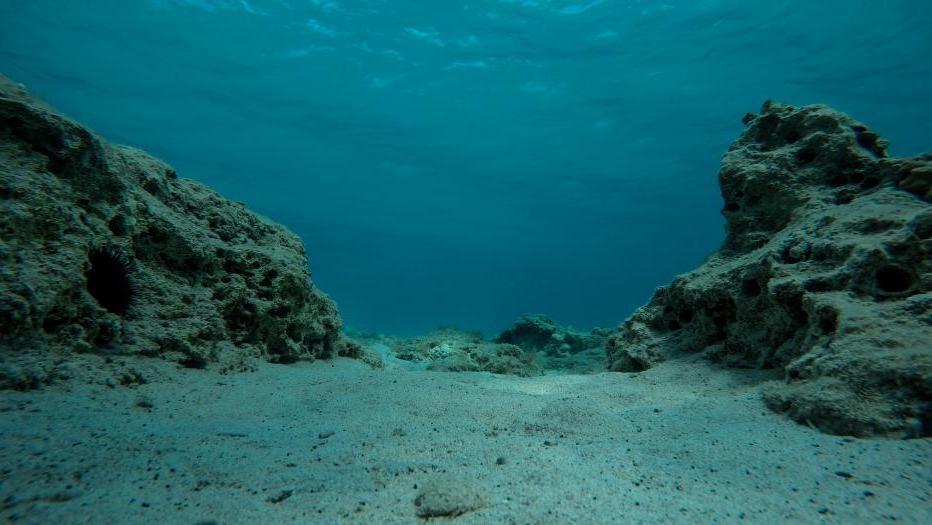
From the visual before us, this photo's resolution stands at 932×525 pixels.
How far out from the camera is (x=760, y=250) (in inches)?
226

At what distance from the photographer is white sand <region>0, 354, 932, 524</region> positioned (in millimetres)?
2139

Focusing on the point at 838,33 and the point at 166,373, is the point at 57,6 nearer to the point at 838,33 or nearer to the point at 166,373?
the point at 166,373

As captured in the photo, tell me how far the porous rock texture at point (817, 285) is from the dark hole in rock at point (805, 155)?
14 millimetres

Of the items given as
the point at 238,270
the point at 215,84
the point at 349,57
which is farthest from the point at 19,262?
the point at 215,84

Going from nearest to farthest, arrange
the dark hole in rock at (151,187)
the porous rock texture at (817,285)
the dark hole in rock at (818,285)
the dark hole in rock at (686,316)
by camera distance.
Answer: the porous rock texture at (817,285) < the dark hole in rock at (818,285) < the dark hole in rock at (151,187) < the dark hole in rock at (686,316)

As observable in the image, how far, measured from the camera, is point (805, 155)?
618 centimetres

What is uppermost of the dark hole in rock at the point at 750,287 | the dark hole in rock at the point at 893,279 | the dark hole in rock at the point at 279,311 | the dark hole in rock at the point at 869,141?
the dark hole in rock at the point at 869,141

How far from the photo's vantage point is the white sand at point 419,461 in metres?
2.14

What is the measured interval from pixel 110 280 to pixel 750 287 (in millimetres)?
7394

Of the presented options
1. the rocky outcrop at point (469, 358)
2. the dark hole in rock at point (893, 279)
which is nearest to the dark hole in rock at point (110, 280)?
the rocky outcrop at point (469, 358)

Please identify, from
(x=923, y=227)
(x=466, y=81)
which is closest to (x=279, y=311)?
(x=923, y=227)

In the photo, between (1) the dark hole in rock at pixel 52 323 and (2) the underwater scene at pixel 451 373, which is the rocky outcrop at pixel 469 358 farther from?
(1) the dark hole in rock at pixel 52 323

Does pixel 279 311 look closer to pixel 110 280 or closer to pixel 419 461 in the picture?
pixel 110 280

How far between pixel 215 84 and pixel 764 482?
3872cm
